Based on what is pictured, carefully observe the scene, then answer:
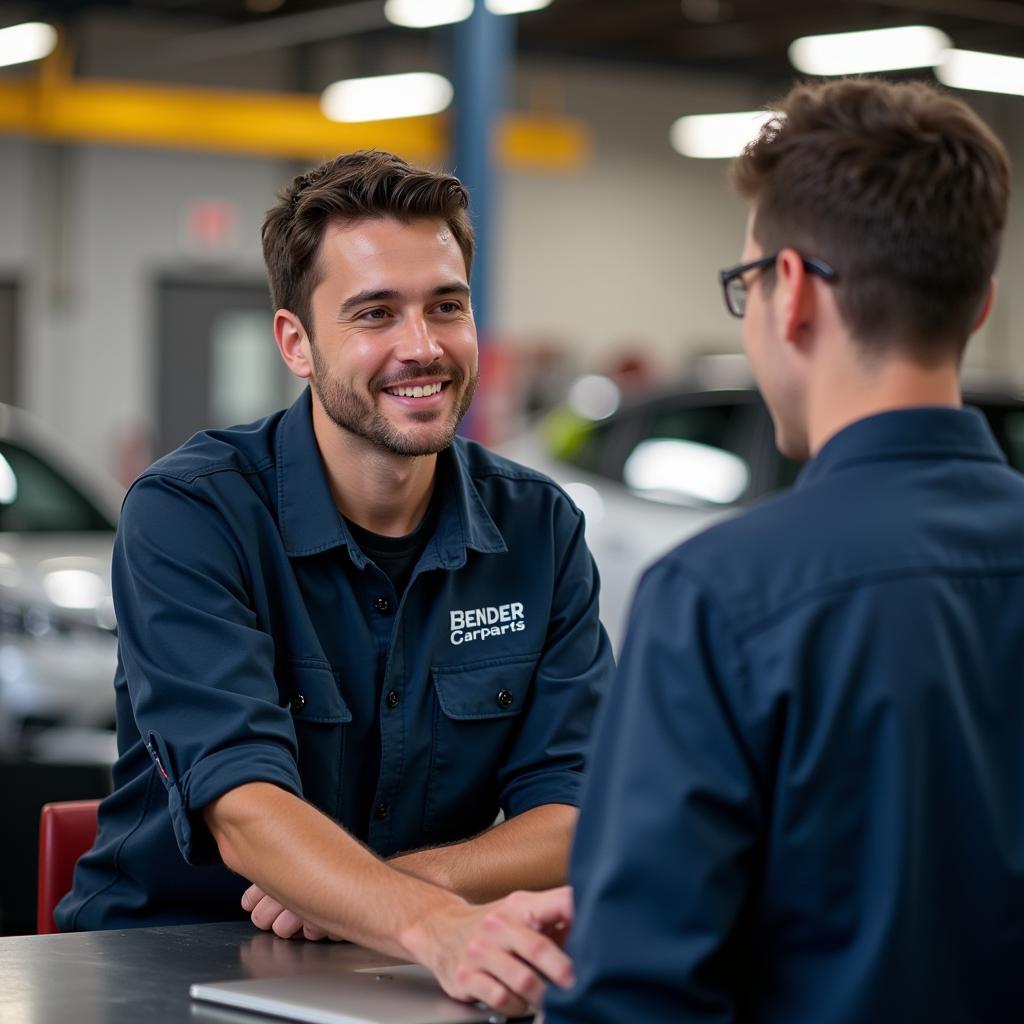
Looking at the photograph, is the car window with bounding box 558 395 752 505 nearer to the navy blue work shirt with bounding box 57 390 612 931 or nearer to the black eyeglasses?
the navy blue work shirt with bounding box 57 390 612 931

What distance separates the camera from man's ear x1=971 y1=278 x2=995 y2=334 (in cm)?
125

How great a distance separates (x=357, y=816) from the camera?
2156mm

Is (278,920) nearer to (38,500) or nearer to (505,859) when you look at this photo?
(505,859)

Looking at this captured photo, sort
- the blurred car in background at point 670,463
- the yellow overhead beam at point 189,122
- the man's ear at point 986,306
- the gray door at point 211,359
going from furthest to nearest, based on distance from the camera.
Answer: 1. the gray door at point 211,359
2. the yellow overhead beam at point 189,122
3. the blurred car in background at point 670,463
4. the man's ear at point 986,306

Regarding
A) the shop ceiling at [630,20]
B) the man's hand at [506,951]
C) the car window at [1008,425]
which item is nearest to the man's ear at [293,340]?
the man's hand at [506,951]

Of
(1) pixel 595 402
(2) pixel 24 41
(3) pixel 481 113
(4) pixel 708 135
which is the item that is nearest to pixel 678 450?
(1) pixel 595 402

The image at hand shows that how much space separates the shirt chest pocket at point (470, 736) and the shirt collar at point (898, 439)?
983mm

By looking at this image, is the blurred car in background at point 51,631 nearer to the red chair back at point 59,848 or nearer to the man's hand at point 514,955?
the red chair back at point 59,848

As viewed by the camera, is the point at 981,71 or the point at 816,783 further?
the point at 981,71

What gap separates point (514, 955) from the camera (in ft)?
4.77

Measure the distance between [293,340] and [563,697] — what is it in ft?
2.03

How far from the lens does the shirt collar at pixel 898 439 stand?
1.22 m

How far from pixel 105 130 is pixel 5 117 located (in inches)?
26.3

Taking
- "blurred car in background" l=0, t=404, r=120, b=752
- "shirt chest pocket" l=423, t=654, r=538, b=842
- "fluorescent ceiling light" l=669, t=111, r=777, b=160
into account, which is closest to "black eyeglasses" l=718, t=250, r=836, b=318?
"shirt chest pocket" l=423, t=654, r=538, b=842
